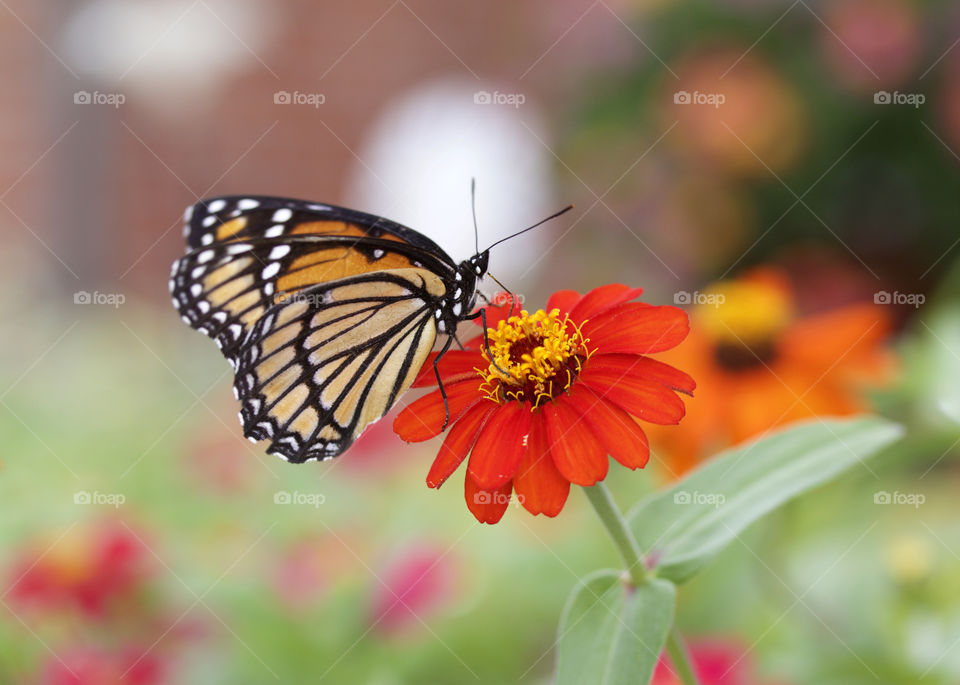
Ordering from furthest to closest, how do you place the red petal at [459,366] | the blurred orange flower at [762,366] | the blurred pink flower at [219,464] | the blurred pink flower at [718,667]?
the blurred pink flower at [219,464] < the blurred orange flower at [762,366] < the blurred pink flower at [718,667] < the red petal at [459,366]

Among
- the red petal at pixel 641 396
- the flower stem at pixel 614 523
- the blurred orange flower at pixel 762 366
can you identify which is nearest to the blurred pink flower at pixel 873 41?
the blurred orange flower at pixel 762 366

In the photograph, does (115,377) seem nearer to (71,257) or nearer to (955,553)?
(955,553)

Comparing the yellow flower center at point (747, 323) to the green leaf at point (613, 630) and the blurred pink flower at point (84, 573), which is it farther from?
the blurred pink flower at point (84, 573)

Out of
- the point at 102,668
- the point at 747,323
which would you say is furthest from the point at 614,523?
the point at 747,323

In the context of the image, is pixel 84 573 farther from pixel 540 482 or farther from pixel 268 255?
pixel 540 482

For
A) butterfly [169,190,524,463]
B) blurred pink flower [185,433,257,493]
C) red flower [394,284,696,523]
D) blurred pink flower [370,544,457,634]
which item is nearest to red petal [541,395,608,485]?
red flower [394,284,696,523]

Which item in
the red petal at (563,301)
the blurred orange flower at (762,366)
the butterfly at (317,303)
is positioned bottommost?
the blurred orange flower at (762,366)

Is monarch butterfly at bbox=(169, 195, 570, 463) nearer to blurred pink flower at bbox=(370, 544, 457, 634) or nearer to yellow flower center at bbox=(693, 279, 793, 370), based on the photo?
blurred pink flower at bbox=(370, 544, 457, 634)
